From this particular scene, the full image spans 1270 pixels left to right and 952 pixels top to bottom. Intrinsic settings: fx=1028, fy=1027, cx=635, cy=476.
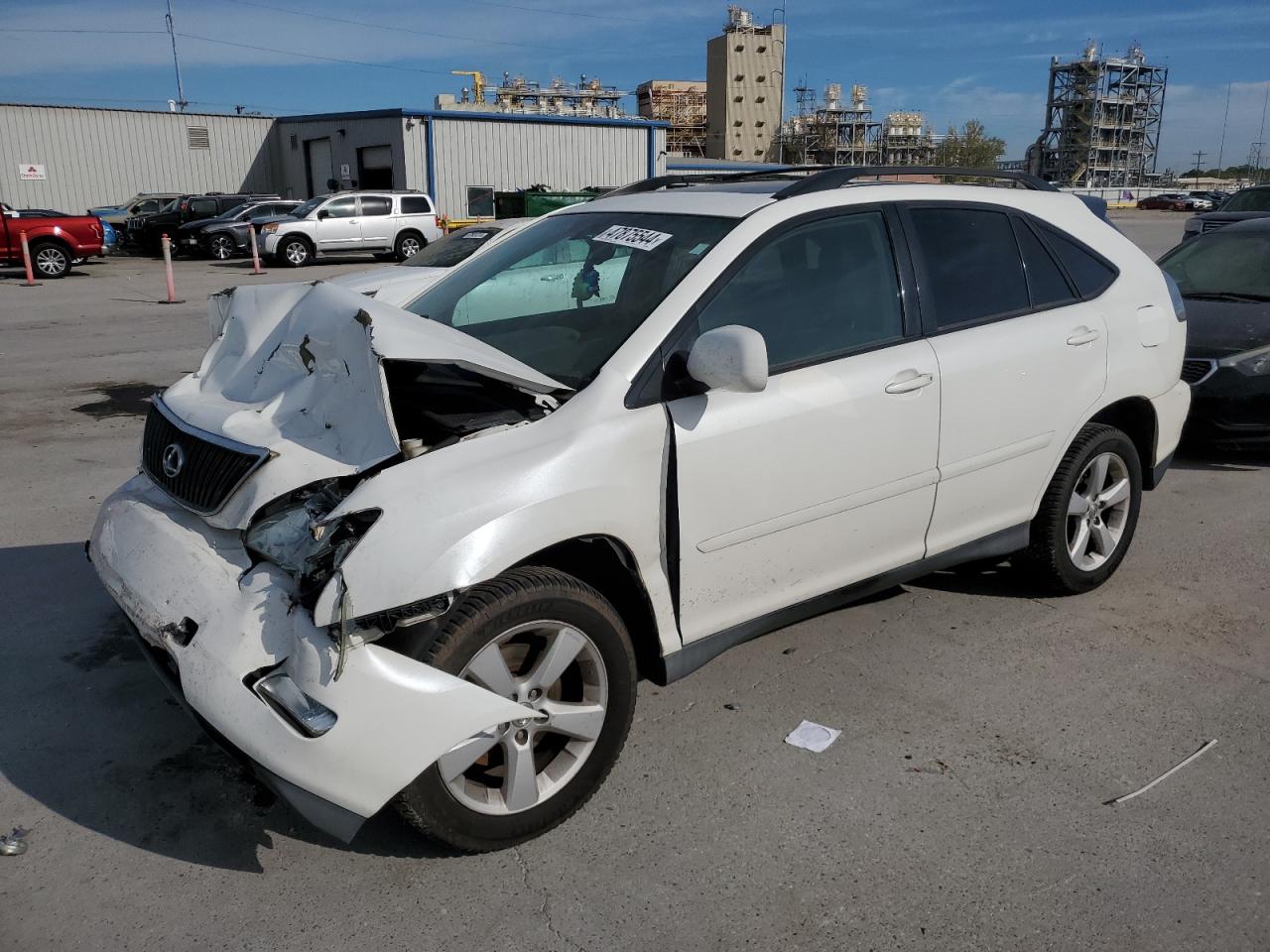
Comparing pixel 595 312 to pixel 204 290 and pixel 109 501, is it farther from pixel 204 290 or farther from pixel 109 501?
pixel 204 290

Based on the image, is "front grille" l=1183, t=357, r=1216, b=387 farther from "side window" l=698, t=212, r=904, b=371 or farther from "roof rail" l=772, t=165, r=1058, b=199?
"side window" l=698, t=212, r=904, b=371

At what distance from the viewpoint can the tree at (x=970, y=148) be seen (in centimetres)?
11962

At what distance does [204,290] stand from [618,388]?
1890 centimetres

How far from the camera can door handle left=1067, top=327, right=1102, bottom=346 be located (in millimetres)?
4156

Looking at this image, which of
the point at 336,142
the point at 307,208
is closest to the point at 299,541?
the point at 307,208

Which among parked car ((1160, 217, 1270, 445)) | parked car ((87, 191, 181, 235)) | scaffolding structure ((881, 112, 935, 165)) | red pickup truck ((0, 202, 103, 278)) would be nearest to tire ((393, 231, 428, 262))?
red pickup truck ((0, 202, 103, 278))

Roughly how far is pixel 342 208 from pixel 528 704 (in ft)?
84.3

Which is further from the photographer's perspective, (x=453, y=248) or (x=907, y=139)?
(x=907, y=139)

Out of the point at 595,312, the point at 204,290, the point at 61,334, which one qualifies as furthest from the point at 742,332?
the point at 204,290

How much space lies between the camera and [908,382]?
3.59m

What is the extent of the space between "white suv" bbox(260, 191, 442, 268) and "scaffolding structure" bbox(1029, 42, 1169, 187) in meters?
109

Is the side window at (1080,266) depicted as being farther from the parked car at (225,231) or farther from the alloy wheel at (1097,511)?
the parked car at (225,231)

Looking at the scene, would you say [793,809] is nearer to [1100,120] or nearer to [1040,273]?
[1040,273]

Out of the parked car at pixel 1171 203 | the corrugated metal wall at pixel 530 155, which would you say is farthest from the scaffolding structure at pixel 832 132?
the corrugated metal wall at pixel 530 155
